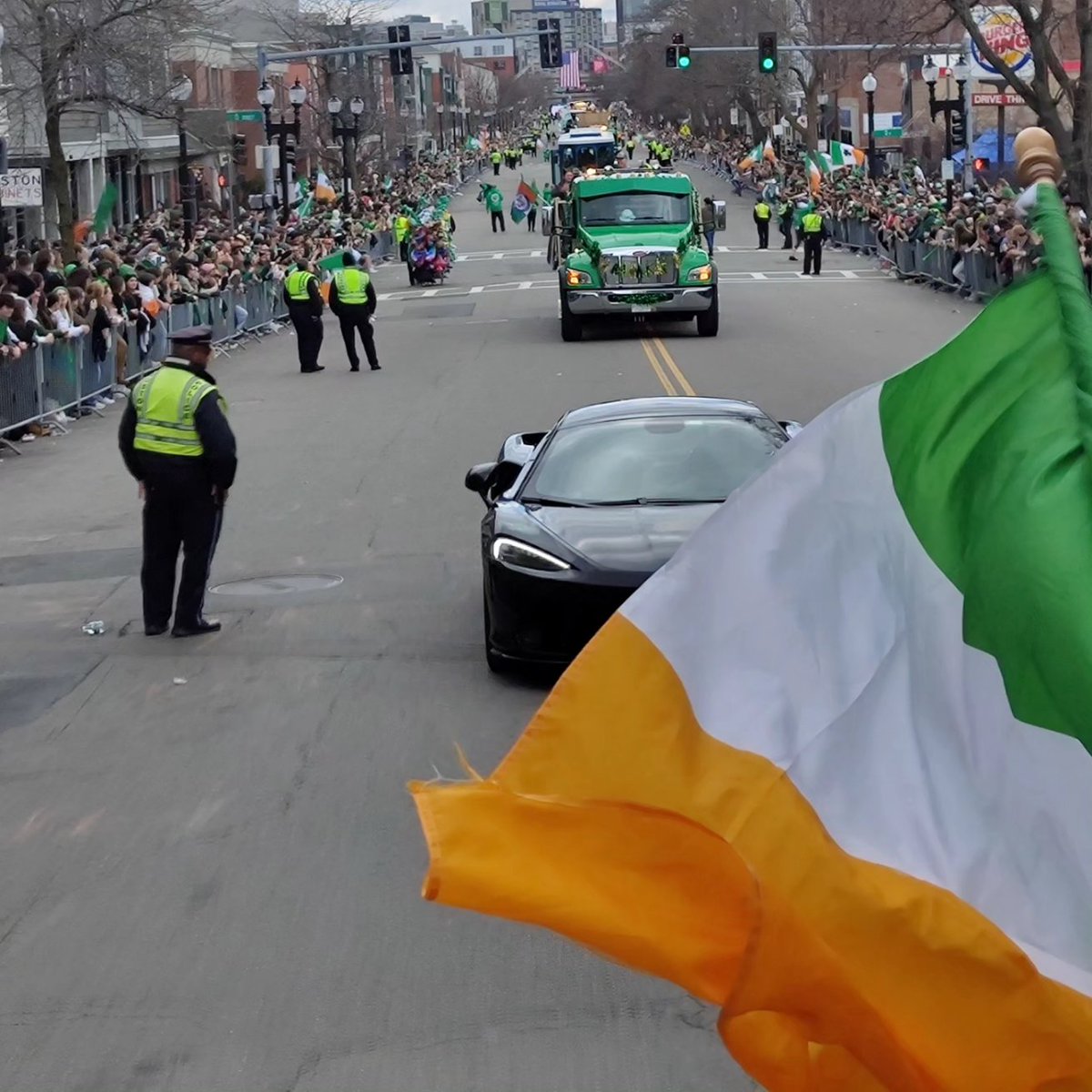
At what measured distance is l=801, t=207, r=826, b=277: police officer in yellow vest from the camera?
4356 cm

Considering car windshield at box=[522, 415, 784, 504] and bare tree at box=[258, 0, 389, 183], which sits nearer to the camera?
car windshield at box=[522, 415, 784, 504]

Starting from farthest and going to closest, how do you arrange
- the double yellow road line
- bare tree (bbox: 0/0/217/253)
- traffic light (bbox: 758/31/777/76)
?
traffic light (bbox: 758/31/777/76) < bare tree (bbox: 0/0/217/253) < the double yellow road line

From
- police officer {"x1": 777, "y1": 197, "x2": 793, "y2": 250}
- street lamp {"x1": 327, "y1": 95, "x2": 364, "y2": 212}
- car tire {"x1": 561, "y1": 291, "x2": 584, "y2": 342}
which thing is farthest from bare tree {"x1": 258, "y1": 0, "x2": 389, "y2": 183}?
car tire {"x1": 561, "y1": 291, "x2": 584, "y2": 342}

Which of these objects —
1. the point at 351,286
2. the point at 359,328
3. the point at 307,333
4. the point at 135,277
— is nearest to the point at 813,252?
the point at 307,333

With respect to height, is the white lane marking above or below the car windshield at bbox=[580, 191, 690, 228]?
below

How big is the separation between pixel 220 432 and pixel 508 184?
347 feet

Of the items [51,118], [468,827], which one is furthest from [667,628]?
[51,118]

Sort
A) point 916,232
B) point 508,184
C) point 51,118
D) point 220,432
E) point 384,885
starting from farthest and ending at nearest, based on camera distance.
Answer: point 508,184
point 916,232
point 51,118
point 220,432
point 384,885

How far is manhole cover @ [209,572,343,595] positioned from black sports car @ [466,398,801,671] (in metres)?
1.61

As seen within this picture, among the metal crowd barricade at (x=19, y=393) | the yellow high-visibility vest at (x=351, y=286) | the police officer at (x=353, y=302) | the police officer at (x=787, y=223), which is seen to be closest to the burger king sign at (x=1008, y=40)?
the police officer at (x=787, y=223)

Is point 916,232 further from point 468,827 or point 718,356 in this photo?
point 468,827

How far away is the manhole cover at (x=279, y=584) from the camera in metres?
12.4

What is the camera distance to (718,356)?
27375mm

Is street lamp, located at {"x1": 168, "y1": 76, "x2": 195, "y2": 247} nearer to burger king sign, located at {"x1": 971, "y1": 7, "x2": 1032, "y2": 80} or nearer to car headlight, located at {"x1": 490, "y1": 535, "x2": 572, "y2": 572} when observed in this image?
burger king sign, located at {"x1": 971, "y1": 7, "x2": 1032, "y2": 80}
